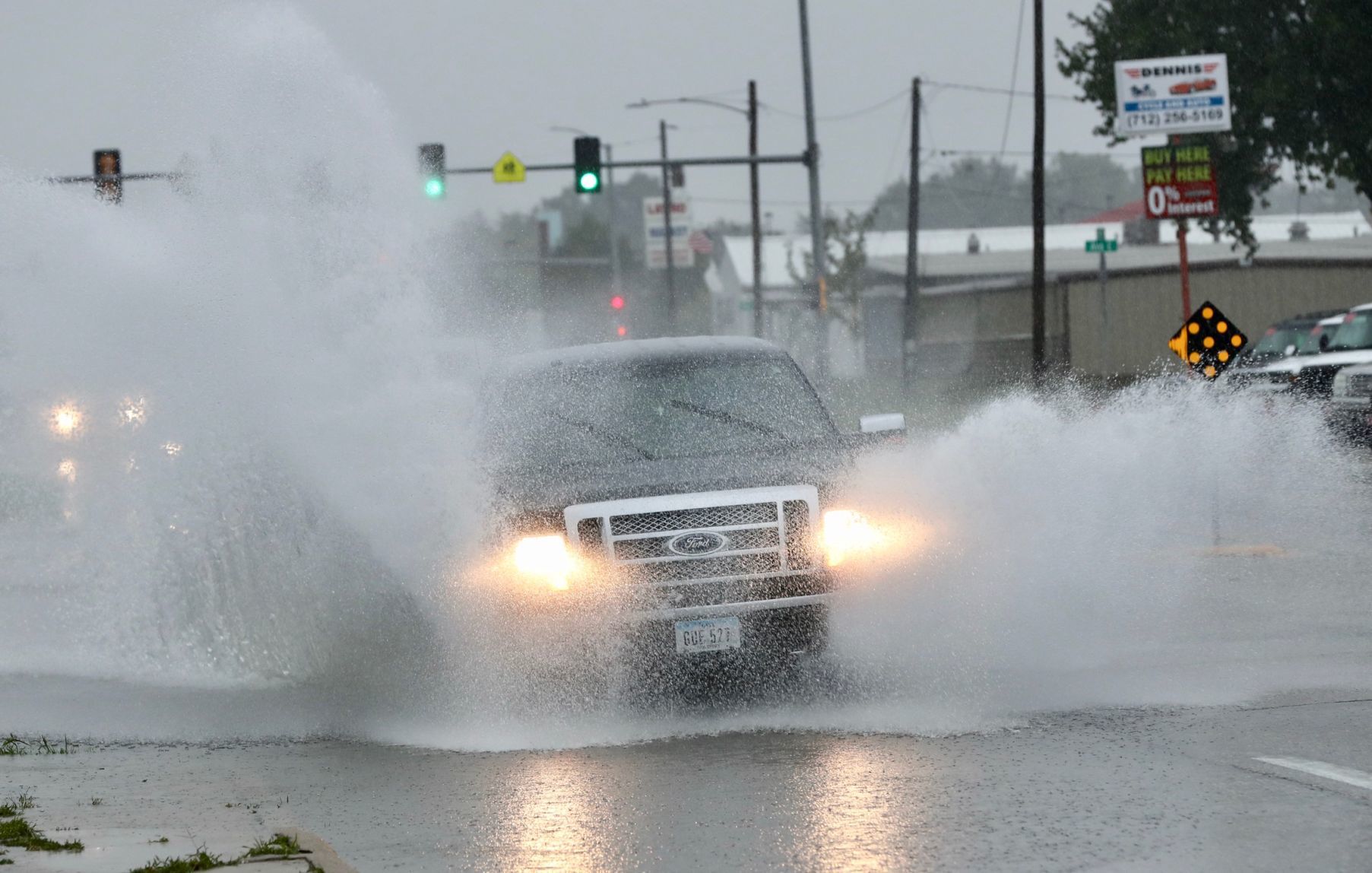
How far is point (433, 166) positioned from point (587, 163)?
2578 millimetres

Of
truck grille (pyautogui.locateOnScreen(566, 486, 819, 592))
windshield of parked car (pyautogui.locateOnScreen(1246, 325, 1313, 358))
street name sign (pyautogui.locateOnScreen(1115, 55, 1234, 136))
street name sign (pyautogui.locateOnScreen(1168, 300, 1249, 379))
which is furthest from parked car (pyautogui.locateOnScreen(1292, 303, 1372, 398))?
truck grille (pyautogui.locateOnScreen(566, 486, 819, 592))

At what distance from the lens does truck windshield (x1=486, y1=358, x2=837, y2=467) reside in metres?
9.38

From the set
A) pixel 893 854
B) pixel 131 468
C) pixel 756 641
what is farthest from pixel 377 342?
pixel 893 854

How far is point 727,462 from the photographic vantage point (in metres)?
8.91

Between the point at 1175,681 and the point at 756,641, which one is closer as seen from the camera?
the point at 756,641

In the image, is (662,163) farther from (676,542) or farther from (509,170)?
(676,542)

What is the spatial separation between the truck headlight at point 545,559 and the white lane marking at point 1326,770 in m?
3.01

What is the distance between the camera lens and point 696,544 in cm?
834

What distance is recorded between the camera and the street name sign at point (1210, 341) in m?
17.3

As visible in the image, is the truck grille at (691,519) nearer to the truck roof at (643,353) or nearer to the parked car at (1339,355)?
the truck roof at (643,353)

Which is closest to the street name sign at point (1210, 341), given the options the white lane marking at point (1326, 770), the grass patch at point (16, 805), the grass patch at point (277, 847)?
the white lane marking at point (1326, 770)

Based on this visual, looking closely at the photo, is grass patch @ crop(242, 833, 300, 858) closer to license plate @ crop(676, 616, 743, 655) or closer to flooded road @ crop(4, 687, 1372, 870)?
flooded road @ crop(4, 687, 1372, 870)

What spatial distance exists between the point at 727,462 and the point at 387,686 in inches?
77.8

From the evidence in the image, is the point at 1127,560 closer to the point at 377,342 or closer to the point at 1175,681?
the point at 1175,681
